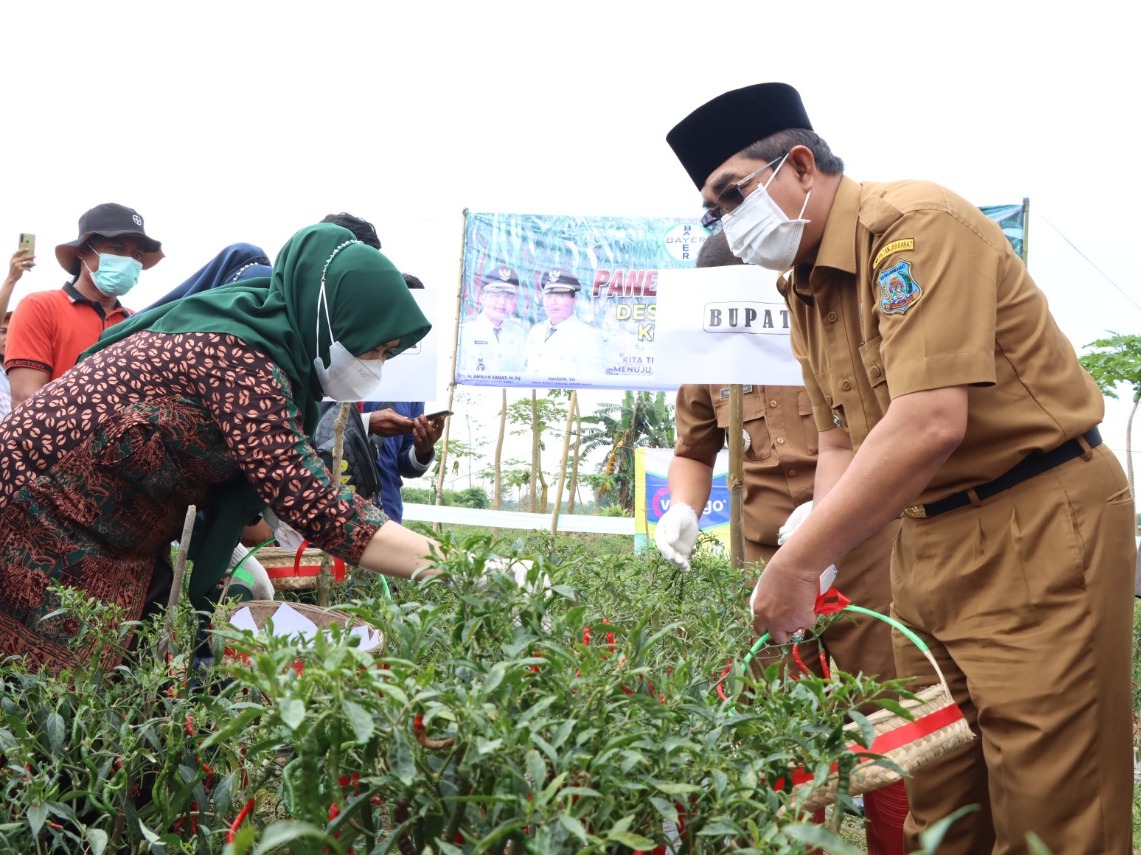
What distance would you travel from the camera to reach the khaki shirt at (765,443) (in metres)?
3.02

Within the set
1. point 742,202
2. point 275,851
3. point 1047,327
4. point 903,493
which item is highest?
point 742,202

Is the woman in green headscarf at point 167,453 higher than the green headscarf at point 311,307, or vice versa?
the green headscarf at point 311,307

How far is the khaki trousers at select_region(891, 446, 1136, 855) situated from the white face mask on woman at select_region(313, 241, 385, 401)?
1251 millimetres

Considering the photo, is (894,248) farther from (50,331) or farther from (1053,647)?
(50,331)

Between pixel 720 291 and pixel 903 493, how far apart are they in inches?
59.3

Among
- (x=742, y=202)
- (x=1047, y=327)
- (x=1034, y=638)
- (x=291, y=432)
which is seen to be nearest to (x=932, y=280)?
(x=1047, y=327)

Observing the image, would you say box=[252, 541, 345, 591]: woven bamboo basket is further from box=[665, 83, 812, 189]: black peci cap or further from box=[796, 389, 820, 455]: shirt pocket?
box=[665, 83, 812, 189]: black peci cap

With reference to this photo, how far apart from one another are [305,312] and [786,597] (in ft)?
3.63

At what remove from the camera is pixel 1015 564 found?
1.88 meters

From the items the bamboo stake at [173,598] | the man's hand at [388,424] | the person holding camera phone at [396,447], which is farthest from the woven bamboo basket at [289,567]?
the bamboo stake at [173,598]

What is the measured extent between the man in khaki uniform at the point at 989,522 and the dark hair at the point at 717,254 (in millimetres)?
1178

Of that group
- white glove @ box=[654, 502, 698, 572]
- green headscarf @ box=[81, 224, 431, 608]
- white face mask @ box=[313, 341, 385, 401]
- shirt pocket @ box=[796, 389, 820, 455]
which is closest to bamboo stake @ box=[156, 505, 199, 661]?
green headscarf @ box=[81, 224, 431, 608]

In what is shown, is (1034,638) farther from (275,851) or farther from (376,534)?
(275,851)

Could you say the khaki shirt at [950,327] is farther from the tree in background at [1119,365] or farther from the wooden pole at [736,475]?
the tree in background at [1119,365]
